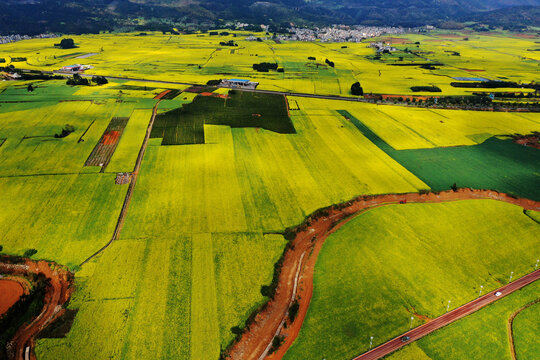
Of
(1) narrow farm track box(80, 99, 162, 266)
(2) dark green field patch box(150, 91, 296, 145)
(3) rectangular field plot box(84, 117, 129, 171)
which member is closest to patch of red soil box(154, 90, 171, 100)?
(2) dark green field patch box(150, 91, 296, 145)

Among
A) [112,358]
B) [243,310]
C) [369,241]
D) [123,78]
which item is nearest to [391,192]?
[369,241]

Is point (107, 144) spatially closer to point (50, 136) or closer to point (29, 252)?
point (50, 136)

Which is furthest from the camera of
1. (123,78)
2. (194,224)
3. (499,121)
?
(123,78)

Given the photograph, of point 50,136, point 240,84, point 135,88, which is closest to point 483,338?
point 50,136

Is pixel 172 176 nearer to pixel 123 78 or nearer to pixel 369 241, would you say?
pixel 369 241

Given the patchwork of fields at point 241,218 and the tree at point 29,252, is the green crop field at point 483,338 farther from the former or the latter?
the tree at point 29,252

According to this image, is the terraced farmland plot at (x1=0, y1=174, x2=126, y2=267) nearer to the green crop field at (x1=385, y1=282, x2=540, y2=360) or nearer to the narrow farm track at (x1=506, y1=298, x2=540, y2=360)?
the green crop field at (x1=385, y1=282, x2=540, y2=360)
